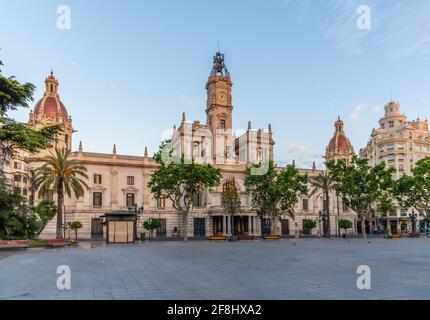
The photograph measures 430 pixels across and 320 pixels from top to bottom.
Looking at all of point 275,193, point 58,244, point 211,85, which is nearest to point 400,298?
point 58,244

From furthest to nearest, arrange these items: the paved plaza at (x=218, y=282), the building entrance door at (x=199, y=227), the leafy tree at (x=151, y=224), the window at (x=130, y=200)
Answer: the building entrance door at (x=199, y=227), the window at (x=130, y=200), the leafy tree at (x=151, y=224), the paved plaza at (x=218, y=282)

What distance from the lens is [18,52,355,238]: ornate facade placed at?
182ft

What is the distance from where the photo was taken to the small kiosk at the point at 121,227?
132 ft

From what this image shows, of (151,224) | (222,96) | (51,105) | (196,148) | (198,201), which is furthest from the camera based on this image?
(222,96)

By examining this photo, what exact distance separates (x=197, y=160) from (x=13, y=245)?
38833 mm

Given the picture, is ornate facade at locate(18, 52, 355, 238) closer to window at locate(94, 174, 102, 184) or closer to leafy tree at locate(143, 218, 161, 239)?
window at locate(94, 174, 102, 184)

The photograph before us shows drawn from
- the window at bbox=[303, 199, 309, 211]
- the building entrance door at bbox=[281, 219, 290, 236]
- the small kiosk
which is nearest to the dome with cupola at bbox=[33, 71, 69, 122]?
the small kiosk

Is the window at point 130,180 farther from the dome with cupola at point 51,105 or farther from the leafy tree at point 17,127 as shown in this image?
the leafy tree at point 17,127

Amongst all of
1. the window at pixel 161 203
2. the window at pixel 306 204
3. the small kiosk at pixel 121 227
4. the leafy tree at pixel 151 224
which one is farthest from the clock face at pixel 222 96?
the small kiosk at pixel 121 227

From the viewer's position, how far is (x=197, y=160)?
65375 mm

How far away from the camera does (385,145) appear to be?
89.6 meters

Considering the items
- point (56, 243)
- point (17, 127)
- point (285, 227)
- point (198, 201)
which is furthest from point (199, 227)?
point (17, 127)

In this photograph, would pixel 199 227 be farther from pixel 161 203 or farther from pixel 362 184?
pixel 362 184
